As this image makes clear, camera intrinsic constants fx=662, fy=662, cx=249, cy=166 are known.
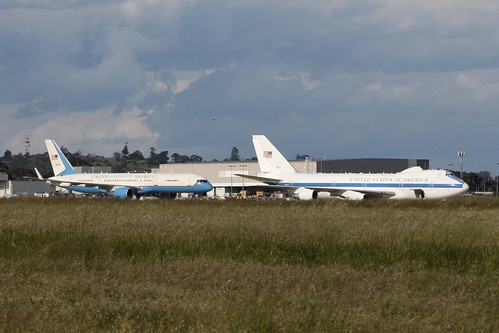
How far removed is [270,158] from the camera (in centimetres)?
7938

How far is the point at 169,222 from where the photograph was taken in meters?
20.8

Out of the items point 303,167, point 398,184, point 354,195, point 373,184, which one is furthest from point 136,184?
point 303,167

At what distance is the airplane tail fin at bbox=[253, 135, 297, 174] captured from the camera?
78188 millimetres

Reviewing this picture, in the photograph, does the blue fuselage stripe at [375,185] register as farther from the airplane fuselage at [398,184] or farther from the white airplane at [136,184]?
the white airplane at [136,184]

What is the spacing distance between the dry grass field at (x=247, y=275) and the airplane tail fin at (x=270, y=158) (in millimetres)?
55835

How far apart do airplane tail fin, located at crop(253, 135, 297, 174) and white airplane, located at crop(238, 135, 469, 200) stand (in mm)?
476

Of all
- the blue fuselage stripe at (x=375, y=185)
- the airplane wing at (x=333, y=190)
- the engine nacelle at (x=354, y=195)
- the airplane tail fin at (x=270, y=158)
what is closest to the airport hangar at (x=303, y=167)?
the airplane tail fin at (x=270, y=158)

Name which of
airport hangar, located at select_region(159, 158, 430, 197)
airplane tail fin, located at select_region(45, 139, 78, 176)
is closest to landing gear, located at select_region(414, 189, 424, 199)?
airplane tail fin, located at select_region(45, 139, 78, 176)

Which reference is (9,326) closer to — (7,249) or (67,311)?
(67,311)

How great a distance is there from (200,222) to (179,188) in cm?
6071

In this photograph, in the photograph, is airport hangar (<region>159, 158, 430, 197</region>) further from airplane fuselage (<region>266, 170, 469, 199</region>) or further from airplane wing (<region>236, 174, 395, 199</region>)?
airplane fuselage (<region>266, 170, 469, 199</region>)

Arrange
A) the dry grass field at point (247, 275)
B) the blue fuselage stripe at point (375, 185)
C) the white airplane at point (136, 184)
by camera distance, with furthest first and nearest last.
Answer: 1. the white airplane at point (136, 184)
2. the blue fuselage stripe at point (375, 185)
3. the dry grass field at point (247, 275)

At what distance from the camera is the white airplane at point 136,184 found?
8100 cm

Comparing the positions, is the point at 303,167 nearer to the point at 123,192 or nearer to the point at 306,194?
the point at 123,192
